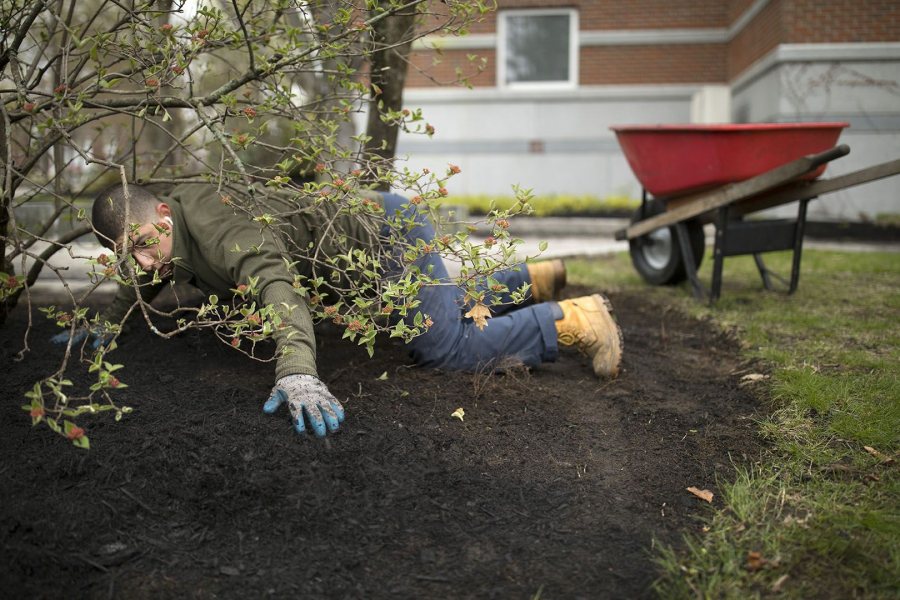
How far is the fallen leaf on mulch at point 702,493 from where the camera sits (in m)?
2.29

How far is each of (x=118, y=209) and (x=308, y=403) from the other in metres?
1.11

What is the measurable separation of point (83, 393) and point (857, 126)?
358 inches

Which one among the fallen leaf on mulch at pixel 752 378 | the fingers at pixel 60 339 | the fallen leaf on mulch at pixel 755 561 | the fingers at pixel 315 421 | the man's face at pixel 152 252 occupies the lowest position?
the fallen leaf on mulch at pixel 755 561

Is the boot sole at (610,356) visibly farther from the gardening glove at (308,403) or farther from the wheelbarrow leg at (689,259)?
the wheelbarrow leg at (689,259)

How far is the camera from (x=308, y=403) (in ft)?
8.06

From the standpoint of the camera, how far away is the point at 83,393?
2.76 m

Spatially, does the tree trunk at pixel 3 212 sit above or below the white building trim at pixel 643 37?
below

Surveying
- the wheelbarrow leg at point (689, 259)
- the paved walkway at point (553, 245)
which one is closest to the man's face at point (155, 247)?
the paved walkway at point (553, 245)

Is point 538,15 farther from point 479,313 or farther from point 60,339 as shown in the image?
point 479,313

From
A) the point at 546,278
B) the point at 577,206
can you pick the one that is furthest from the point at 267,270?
the point at 577,206

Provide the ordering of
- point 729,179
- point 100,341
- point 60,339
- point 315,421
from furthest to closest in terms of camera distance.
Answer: point 729,179
point 60,339
point 315,421
point 100,341

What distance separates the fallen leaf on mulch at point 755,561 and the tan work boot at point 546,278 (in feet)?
7.87

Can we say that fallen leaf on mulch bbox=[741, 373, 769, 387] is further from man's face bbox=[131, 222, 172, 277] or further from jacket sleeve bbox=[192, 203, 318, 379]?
man's face bbox=[131, 222, 172, 277]

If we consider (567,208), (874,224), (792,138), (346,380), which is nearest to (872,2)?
(874,224)
